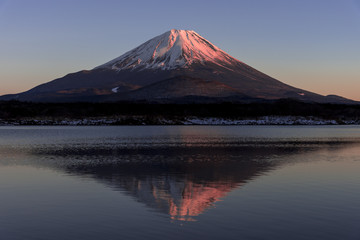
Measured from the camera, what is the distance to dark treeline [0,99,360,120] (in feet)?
467

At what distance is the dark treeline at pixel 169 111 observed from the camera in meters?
142

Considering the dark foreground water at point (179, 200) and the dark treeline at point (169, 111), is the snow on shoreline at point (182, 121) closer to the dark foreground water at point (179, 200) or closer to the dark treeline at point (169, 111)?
the dark treeline at point (169, 111)

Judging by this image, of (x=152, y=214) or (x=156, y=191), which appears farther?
(x=156, y=191)

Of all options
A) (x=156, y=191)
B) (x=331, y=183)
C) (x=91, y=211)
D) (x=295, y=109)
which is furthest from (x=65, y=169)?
(x=295, y=109)

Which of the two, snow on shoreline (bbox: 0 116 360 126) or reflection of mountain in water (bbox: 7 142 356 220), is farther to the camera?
snow on shoreline (bbox: 0 116 360 126)

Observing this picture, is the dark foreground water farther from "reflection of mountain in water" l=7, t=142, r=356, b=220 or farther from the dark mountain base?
the dark mountain base

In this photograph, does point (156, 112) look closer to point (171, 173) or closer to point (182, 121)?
point (182, 121)

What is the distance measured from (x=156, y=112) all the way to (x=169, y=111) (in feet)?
14.7

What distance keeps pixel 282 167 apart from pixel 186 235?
1818 cm

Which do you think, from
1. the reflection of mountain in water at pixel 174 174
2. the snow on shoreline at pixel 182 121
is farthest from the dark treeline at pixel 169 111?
the reflection of mountain in water at pixel 174 174

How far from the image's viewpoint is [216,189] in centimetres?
2131

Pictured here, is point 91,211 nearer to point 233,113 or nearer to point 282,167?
point 282,167

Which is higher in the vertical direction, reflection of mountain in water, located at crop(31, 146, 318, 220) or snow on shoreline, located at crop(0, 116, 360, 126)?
snow on shoreline, located at crop(0, 116, 360, 126)

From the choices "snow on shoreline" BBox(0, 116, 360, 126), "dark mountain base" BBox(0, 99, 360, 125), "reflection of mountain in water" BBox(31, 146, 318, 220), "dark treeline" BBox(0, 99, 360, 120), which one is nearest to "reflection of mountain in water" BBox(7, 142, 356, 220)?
"reflection of mountain in water" BBox(31, 146, 318, 220)
